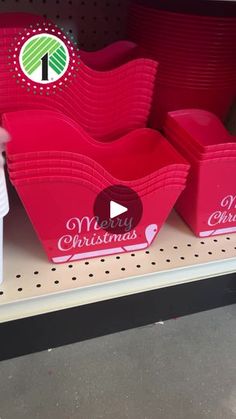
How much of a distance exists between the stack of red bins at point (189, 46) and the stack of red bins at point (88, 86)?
0.15ft

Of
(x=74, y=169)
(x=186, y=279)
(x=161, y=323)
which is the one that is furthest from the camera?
(x=161, y=323)

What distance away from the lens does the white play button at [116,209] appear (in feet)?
2.01

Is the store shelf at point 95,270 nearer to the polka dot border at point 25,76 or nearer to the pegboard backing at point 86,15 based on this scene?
the polka dot border at point 25,76

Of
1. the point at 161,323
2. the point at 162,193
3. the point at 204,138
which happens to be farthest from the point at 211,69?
the point at 161,323

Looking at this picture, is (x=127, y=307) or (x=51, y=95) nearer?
(x=51, y=95)

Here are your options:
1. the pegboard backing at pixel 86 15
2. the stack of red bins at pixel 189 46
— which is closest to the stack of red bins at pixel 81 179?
the stack of red bins at pixel 189 46

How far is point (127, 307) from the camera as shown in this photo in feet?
2.49

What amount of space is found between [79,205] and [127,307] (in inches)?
10.2

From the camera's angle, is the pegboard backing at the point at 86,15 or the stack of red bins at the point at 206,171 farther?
the pegboard backing at the point at 86,15

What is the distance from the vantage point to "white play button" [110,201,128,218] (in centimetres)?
61

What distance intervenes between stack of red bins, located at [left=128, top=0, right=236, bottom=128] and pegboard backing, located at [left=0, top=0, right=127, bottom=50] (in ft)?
0.36

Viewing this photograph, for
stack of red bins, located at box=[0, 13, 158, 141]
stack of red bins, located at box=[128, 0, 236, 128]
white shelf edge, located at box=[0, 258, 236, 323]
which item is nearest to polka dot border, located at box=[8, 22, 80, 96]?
stack of red bins, located at box=[0, 13, 158, 141]

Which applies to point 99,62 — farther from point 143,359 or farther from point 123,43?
point 143,359

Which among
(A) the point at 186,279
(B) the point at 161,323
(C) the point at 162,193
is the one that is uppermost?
(C) the point at 162,193
